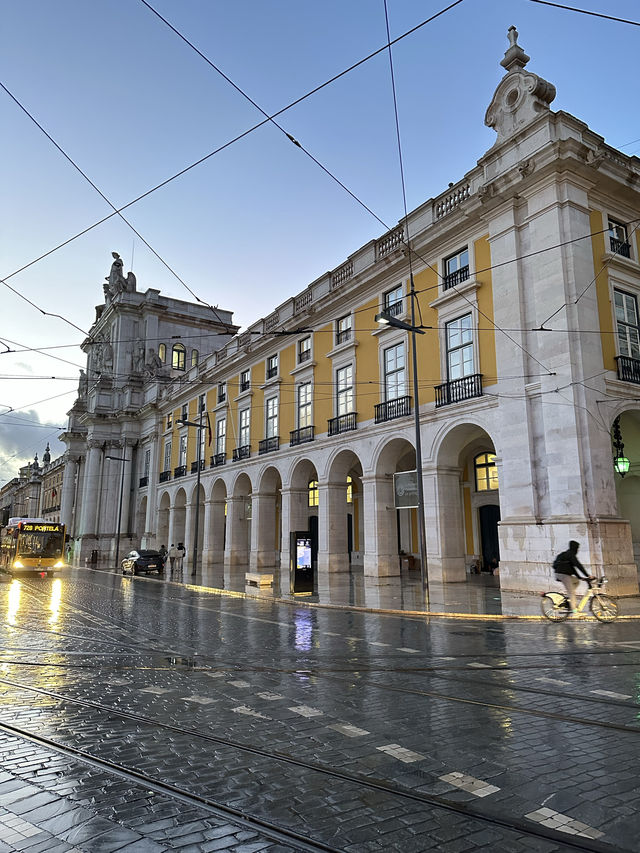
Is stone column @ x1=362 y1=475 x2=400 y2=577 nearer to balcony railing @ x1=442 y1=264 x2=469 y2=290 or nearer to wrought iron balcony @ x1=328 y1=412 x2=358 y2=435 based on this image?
wrought iron balcony @ x1=328 y1=412 x2=358 y2=435

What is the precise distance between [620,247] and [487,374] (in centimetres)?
615

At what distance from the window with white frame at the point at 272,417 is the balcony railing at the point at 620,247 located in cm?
1862

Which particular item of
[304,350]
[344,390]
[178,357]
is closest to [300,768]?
[344,390]

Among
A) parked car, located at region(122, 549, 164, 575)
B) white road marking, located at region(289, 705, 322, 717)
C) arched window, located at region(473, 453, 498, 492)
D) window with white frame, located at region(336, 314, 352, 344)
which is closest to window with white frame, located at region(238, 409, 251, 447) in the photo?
parked car, located at region(122, 549, 164, 575)

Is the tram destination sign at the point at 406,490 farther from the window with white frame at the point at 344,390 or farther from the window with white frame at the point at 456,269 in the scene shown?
the window with white frame at the point at 456,269

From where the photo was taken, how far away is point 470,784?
4.17 meters

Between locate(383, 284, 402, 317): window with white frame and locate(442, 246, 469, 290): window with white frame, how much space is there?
8.00 ft

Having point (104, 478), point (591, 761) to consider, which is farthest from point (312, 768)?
point (104, 478)

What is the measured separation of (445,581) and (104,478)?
1739 inches

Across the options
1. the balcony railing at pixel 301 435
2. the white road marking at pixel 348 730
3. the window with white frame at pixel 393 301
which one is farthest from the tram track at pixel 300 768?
the balcony railing at pixel 301 435

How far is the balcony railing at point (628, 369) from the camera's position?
717 inches

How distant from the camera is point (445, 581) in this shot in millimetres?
20641

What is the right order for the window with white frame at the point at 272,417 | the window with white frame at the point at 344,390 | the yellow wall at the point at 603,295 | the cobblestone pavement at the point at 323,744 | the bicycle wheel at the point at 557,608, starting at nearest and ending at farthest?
the cobblestone pavement at the point at 323,744 < the bicycle wheel at the point at 557,608 < the yellow wall at the point at 603,295 < the window with white frame at the point at 344,390 < the window with white frame at the point at 272,417

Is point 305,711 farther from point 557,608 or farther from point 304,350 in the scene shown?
point 304,350
